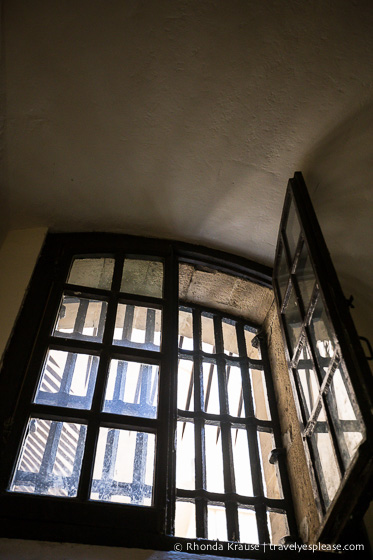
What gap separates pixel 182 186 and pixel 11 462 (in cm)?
169

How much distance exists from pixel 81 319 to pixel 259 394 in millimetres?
1115

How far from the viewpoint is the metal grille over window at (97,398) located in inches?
73.0

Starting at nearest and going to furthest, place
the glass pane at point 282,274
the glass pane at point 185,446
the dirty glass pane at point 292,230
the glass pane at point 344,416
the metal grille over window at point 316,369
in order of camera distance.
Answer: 1. the glass pane at point 344,416
2. the metal grille over window at point 316,369
3. the dirty glass pane at point 292,230
4. the glass pane at point 282,274
5. the glass pane at point 185,446

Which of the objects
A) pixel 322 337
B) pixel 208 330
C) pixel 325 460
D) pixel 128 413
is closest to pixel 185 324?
pixel 208 330

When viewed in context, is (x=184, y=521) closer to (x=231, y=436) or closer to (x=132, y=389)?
(x=231, y=436)

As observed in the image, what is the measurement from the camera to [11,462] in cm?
182

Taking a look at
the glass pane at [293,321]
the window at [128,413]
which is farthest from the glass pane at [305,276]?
the window at [128,413]

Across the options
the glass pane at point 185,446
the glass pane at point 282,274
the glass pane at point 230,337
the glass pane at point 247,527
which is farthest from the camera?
the glass pane at point 247,527

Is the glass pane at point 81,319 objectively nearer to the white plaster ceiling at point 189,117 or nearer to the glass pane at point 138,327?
the glass pane at point 138,327

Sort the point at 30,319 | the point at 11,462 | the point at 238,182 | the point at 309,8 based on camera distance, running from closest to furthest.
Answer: the point at 11,462
the point at 309,8
the point at 30,319
the point at 238,182

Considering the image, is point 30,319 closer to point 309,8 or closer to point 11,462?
point 11,462

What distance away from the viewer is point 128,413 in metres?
2.09

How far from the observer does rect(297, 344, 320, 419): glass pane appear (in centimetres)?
191

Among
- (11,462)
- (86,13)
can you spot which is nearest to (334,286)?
(11,462)
